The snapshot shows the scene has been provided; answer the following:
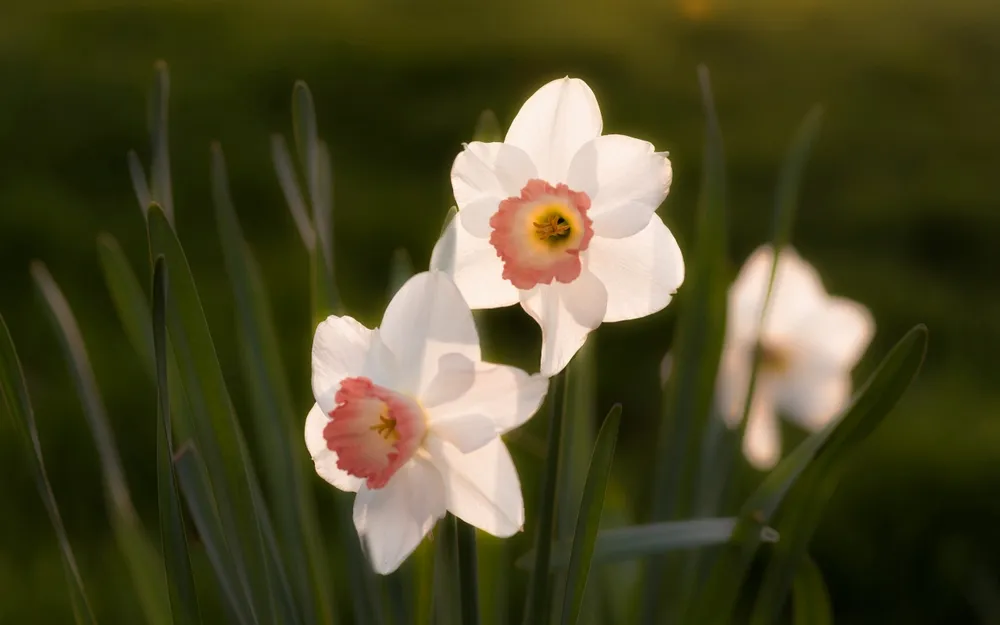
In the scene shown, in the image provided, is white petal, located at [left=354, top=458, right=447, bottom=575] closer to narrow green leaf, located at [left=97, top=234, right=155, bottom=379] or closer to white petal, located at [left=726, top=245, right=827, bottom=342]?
narrow green leaf, located at [left=97, top=234, right=155, bottom=379]

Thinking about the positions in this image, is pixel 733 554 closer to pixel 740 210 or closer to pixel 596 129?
pixel 596 129

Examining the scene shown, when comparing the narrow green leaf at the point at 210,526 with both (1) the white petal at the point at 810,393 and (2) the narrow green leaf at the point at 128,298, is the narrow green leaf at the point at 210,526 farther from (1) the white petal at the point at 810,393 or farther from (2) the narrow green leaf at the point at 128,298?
(1) the white petal at the point at 810,393

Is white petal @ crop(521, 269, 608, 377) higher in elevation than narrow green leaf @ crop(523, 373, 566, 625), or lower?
higher

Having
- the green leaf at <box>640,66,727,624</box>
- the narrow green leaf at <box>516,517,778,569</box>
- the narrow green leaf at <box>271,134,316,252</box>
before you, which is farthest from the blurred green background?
the narrow green leaf at <box>271,134,316,252</box>

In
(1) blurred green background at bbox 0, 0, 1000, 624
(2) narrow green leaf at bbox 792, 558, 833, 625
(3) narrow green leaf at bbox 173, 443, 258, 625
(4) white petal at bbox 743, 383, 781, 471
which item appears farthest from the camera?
(1) blurred green background at bbox 0, 0, 1000, 624

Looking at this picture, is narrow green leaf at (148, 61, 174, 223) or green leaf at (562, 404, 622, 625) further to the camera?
narrow green leaf at (148, 61, 174, 223)

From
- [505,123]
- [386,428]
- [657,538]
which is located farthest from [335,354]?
[505,123]

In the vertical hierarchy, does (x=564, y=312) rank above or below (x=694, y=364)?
above

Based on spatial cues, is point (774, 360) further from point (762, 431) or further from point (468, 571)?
point (468, 571)

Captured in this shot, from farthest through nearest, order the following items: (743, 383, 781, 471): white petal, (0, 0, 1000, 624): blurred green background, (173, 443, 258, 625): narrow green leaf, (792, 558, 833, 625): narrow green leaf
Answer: (0, 0, 1000, 624): blurred green background
(743, 383, 781, 471): white petal
(792, 558, 833, 625): narrow green leaf
(173, 443, 258, 625): narrow green leaf
